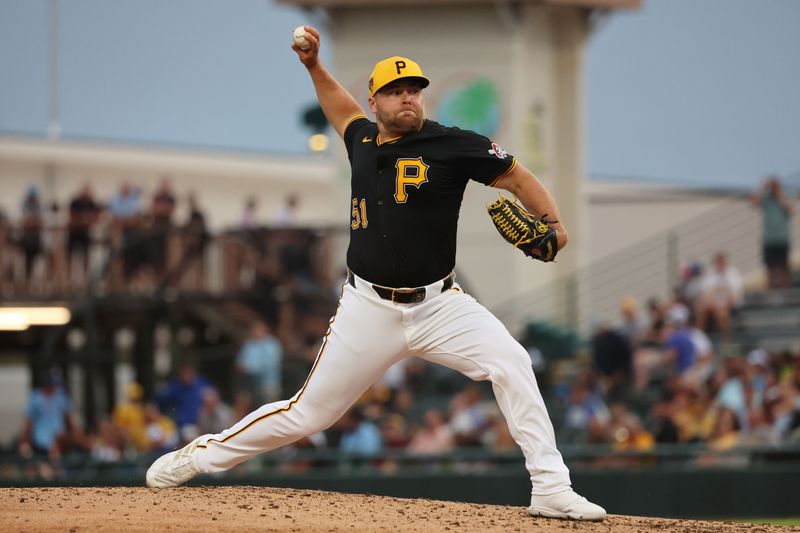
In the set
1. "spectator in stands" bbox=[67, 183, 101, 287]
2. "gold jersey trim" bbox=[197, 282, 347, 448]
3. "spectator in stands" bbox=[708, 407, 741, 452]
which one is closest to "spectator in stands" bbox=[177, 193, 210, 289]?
"spectator in stands" bbox=[67, 183, 101, 287]

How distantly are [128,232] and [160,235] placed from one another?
41 centimetres

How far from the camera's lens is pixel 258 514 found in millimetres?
6875

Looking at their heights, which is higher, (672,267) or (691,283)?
(672,267)

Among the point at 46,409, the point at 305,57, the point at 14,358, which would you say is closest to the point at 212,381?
the point at 46,409

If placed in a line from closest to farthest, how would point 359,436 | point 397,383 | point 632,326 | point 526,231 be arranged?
point 526,231, point 359,436, point 632,326, point 397,383

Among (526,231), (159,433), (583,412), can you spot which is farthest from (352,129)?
(159,433)

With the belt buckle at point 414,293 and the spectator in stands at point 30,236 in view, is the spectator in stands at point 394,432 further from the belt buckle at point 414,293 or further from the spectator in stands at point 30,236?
the belt buckle at point 414,293

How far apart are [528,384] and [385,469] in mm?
7628

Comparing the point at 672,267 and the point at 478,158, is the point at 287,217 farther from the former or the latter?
the point at 478,158

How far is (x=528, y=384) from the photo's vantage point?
6742 millimetres

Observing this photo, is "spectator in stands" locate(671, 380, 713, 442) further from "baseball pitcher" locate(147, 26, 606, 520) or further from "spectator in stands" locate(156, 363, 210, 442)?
"baseball pitcher" locate(147, 26, 606, 520)

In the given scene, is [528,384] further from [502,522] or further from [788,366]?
[788,366]

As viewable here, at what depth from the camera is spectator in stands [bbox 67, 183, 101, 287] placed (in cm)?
1844

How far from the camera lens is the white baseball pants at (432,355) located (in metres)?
6.73
